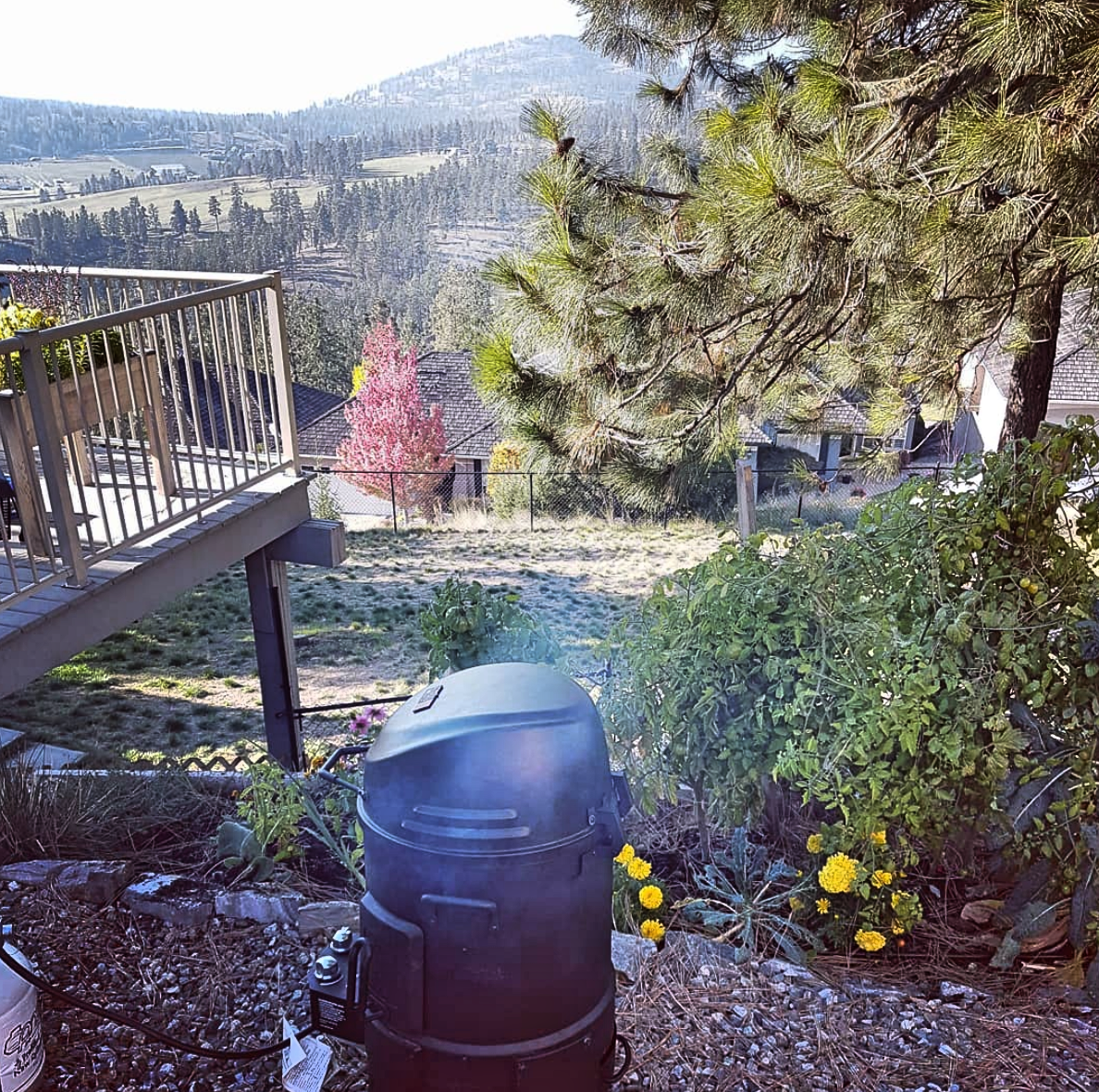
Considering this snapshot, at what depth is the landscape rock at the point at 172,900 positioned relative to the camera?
6.41 ft

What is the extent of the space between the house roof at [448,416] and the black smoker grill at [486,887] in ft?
47.6

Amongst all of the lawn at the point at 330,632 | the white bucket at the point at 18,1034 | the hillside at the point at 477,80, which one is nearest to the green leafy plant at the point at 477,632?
the white bucket at the point at 18,1034

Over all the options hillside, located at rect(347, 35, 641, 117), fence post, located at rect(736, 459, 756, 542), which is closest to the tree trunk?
fence post, located at rect(736, 459, 756, 542)

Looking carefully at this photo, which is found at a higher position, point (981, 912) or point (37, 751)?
point (981, 912)

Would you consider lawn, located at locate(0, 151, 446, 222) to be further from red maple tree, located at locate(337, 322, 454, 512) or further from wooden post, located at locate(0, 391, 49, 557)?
wooden post, located at locate(0, 391, 49, 557)

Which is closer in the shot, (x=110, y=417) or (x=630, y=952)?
(x=630, y=952)

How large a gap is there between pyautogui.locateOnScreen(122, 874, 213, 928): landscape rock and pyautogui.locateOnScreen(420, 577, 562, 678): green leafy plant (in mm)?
697

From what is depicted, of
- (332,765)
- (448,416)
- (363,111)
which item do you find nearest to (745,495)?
(332,765)

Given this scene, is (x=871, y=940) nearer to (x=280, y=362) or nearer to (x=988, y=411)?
(x=280, y=362)

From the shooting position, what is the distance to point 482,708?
110 centimetres

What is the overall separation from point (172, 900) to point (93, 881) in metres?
0.18

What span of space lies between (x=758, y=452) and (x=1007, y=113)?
11.4m

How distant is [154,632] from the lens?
7.68m

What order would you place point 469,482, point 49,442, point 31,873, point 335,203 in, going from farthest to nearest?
point 335,203
point 469,482
point 49,442
point 31,873
